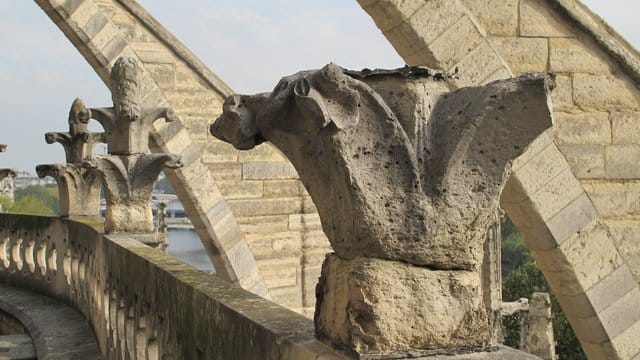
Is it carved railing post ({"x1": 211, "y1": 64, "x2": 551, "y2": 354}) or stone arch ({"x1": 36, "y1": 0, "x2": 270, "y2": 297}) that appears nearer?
carved railing post ({"x1": 211, "y1": 64, "x2": 551, "y2": 354})

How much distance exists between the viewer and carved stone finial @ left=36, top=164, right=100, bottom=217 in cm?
711

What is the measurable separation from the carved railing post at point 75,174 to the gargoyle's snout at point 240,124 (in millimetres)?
5183

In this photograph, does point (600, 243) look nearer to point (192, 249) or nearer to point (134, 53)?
point (134, 53)

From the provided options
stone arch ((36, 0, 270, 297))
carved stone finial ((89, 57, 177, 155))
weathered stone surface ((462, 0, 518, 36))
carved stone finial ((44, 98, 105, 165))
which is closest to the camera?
carved stone finial ((89, 57, 177, 155))

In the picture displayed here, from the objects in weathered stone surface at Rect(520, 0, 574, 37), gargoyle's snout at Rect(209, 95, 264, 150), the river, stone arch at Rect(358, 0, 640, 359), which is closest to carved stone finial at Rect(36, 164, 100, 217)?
stone arch at Rect(358, 0, 640, 359)

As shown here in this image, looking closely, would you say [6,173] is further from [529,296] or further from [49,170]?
[529,296]

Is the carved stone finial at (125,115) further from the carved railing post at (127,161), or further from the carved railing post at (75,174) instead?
the carved railing post at (75,174)

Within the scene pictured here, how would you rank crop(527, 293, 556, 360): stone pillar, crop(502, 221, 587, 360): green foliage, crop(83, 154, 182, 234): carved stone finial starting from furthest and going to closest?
1. crop(502, 221, 587, 360): green foliage
2. crop(527, 293, 556, 360): stone pillar
3. crop(83, 154, 182, 234): carved stone finial

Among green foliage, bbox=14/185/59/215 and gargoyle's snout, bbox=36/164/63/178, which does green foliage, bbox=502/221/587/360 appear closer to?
gargoyle's snout, bbox=36/164/63/178

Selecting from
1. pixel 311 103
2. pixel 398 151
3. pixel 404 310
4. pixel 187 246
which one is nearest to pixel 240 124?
pixel 311 103

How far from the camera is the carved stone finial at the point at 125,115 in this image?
540cm

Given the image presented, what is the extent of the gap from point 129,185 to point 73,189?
201cm

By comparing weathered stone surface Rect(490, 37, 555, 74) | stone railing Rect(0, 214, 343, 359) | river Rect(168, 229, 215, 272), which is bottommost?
river Rect(168, 229, 215, 272)

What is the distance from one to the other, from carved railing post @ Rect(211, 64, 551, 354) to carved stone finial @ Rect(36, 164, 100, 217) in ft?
17.8
